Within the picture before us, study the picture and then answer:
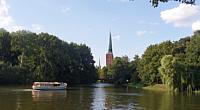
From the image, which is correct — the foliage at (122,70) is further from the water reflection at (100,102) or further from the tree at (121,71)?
the water reflection at (100,102)

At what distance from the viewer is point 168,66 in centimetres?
9131

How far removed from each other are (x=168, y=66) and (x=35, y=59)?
58.1 metres

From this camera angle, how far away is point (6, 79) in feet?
409

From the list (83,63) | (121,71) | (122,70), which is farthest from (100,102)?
(83,63)

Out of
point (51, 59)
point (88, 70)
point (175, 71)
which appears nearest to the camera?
point (175, 71)

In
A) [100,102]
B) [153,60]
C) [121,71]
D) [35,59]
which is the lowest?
[100,102]

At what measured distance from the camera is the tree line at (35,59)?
129 meters

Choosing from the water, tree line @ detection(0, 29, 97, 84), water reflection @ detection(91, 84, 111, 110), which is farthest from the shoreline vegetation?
water reflection @ detection(91, 84, 111, 110)

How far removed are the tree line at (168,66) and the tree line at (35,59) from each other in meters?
18.2

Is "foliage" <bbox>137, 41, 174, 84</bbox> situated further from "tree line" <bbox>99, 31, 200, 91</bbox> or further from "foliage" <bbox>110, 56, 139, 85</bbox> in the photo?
"foliage" <bbox>110, 56, 139, 85</bbox>

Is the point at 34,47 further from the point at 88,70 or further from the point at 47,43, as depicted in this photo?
the point at 88,70

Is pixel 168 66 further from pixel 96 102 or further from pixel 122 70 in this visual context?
pixel 122 70

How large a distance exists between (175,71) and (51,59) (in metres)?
58.8

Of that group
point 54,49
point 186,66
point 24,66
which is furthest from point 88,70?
point 186,66
